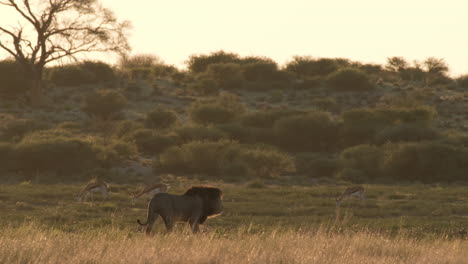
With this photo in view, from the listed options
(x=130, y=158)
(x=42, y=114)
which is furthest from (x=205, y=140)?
(x=42, y=114)

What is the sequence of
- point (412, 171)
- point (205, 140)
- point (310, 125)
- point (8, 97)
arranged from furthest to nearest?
point (8, 97), point (310, 125), point (205, 140), point (412, 171)

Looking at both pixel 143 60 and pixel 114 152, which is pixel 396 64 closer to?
pixel 143 60

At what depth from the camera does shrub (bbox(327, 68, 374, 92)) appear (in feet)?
208

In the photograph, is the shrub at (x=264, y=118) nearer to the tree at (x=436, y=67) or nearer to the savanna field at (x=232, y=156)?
the savanna field at (x=232, y=156)

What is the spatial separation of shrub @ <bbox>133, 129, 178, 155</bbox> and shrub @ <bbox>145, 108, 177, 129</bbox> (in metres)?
6.70

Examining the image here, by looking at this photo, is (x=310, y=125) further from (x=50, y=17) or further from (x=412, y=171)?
(x=50, y=17)

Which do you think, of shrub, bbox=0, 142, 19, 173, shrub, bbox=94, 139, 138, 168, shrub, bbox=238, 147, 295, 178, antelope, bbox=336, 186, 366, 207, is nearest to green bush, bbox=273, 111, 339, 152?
shrub, bbox=238, 147, 295, 178

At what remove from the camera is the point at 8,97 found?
2291 inches

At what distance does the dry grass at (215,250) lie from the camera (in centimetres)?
1141

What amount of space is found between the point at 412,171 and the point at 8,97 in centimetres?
3084

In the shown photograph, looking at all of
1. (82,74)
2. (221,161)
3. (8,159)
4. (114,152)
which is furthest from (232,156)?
(82,74)

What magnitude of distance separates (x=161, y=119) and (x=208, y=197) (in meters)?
36.6

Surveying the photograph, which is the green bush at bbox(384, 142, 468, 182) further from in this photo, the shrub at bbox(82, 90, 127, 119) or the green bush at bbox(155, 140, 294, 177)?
the shrub at bbox(82, 90, 127, 119)

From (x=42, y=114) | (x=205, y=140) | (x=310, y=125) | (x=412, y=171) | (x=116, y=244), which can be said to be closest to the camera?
(x=116, y=244)
